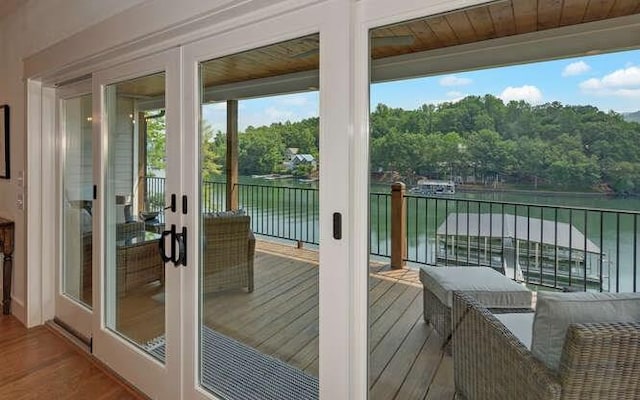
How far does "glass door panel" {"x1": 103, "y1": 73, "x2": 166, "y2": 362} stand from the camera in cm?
258

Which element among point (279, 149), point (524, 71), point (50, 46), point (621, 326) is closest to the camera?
point (621, 326)

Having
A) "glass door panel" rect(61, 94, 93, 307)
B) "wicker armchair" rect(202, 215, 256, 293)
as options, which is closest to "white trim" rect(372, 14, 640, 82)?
"wicker armchair" rect(202, 215, 256, 293)

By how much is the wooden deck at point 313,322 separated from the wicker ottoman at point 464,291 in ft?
0.14

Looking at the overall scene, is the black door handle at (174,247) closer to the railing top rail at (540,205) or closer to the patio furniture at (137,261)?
the patio furniture at (137,261)

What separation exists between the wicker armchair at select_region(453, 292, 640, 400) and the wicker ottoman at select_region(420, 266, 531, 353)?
0.03m

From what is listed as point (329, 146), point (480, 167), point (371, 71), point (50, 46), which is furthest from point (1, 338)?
point (480, 167)

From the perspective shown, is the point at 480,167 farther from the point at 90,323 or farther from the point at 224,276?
the point at 90,323

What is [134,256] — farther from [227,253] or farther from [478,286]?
[478,286]

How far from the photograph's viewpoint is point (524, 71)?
145 centimetres

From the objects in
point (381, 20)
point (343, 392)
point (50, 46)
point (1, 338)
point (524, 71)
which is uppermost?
point (50, 46)

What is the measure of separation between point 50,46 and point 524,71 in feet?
10.7

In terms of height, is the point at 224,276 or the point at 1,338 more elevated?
the point at 224,276

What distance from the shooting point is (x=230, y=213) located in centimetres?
226

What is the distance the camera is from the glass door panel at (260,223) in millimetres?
1876
